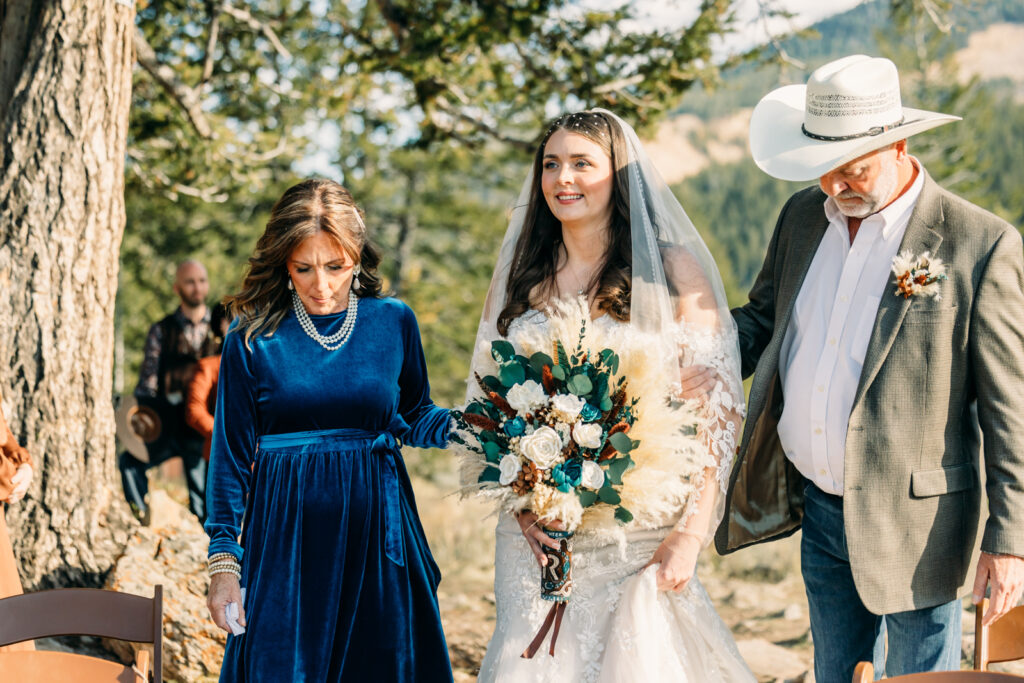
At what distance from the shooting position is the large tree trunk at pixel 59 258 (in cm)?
420

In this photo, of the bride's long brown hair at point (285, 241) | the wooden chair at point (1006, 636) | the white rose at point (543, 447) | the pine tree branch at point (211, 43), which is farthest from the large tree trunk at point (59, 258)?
the wooden chair at point (1006, 636)

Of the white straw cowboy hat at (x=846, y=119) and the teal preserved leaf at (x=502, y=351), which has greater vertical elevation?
the white straw cowboy hat at (x=846, y=119)

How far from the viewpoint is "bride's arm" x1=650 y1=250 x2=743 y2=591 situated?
2.73m

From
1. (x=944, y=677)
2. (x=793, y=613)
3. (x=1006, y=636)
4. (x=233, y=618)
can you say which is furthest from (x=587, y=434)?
(x=793, y=613)

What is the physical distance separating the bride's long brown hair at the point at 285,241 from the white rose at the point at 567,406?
95 cm

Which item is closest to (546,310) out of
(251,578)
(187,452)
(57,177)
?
(251,578)

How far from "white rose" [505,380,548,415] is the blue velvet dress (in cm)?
63

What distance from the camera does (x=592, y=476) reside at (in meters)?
2.51

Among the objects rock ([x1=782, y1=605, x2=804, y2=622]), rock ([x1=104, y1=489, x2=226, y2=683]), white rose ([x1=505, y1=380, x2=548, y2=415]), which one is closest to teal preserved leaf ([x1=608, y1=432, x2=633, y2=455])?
white rose ([x1=505, y1=380, x2=548, y2=415])

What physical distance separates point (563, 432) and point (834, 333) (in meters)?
1.03

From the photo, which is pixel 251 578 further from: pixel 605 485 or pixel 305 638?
pixel 605 485

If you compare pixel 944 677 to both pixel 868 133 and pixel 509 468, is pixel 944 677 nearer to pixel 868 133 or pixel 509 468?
pixel 509 468

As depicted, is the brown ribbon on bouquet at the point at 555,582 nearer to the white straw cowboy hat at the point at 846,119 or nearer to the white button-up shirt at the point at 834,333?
the white button-up shirt at the point at 834,333

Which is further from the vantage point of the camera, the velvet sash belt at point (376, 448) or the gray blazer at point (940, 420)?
the velvet sash belt at point (376, 448)
